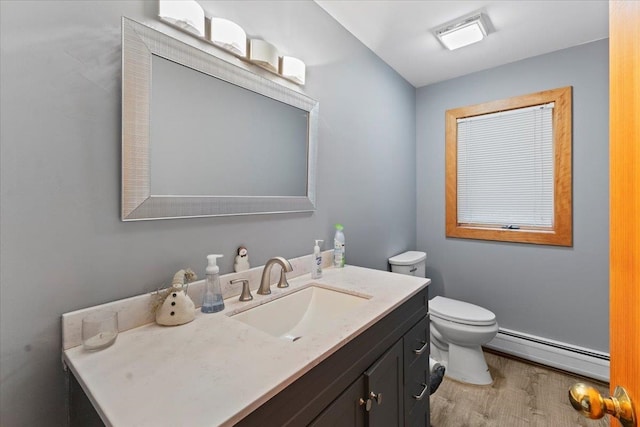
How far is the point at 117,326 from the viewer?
0.85m

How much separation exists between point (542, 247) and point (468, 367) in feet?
3.67

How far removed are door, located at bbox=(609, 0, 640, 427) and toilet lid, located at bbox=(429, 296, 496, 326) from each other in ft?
5.07

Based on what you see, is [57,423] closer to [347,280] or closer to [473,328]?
[347,280]

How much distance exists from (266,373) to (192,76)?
3.38 feet

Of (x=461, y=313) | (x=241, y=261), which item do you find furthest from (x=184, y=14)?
(x=461, y=313)

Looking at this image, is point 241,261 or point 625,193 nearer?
point 625,193

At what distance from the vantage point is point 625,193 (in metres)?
0.49

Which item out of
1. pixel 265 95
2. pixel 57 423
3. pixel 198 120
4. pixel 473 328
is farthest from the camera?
pixel 473 328

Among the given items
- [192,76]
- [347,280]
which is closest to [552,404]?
[347,280]

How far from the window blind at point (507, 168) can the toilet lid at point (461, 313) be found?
0.82 meters

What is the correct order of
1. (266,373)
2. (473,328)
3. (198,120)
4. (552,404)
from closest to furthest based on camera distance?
(266,373), (198,120), (552,404), (473,328)

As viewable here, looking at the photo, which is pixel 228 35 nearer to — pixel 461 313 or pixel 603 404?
pixel 603 404

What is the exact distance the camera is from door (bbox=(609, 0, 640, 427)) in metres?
0.45

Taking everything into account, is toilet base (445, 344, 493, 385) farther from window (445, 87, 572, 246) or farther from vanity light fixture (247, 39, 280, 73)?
vanity light fixture (247, 39, 280, 73)
